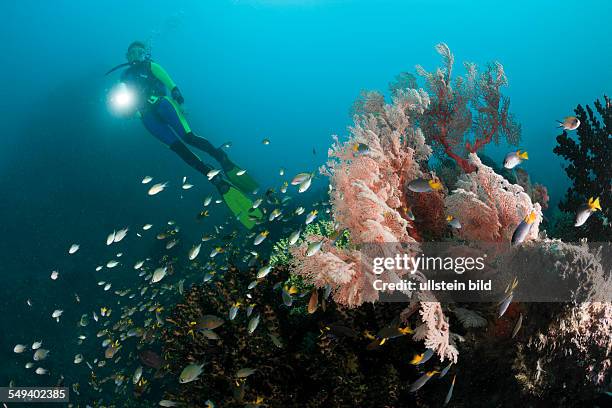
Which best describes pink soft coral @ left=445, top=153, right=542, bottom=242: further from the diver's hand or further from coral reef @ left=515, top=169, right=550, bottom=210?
the diver's hand

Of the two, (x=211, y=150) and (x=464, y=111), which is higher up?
(x=211, y=150)

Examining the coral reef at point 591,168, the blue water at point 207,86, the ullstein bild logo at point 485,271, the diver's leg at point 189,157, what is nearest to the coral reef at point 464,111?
the coral reef at point 591,168

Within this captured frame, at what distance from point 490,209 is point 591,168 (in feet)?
9.18

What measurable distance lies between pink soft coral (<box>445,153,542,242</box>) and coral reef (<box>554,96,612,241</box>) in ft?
6.46

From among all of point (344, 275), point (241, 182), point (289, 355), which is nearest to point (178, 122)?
point (241, 182)

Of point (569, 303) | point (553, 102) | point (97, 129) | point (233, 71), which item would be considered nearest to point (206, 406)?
point (569, 303)

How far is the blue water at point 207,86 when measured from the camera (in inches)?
1141

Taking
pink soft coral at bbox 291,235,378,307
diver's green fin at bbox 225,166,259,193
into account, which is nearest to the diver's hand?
diver's green fin at bbox 225,166,259,193

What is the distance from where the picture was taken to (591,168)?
4910 mm

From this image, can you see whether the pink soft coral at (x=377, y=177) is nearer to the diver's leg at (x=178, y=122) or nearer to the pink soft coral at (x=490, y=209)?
the pink soft coral at (x=490, y=209)

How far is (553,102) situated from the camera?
72.1 metres

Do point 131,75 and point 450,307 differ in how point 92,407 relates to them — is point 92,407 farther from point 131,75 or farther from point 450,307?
point 131,75

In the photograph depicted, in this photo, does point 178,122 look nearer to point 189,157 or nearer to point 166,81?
point 166,81

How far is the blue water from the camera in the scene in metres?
→ 29.0
